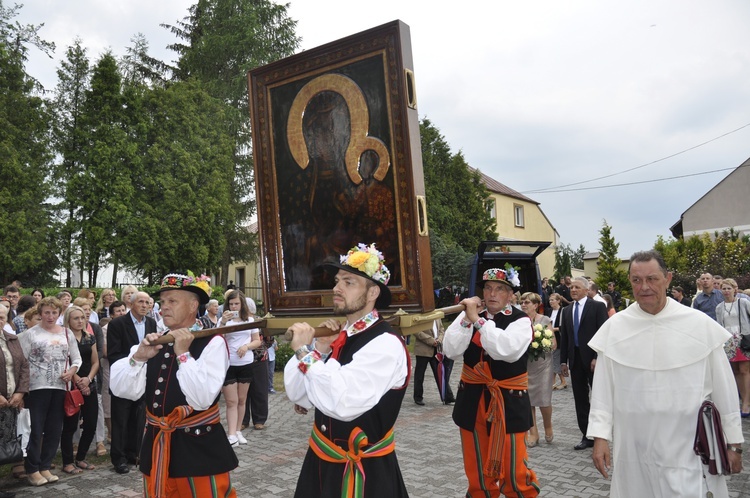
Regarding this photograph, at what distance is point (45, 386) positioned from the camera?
6.41 m

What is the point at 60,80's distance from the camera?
22422mm

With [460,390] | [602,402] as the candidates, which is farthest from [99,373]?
[602,402]

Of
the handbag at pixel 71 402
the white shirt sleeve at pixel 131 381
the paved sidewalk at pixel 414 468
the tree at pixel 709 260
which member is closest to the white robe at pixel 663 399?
the paved sidewalk at pixel 414 468

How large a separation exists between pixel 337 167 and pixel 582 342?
15.7 ft

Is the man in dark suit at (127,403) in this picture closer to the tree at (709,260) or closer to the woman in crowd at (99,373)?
the woman in crowd at (99,373)

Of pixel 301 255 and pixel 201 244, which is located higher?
pixel 201 244

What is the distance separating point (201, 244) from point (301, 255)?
20.0 m

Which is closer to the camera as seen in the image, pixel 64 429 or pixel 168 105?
pixel 64 429

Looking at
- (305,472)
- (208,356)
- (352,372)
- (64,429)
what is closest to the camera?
(352,372)

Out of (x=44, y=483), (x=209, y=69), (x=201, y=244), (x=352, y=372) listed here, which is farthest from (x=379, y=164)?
(x=209, y=69)

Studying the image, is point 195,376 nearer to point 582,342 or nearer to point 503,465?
point 503,465

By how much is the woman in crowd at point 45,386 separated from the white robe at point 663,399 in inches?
217

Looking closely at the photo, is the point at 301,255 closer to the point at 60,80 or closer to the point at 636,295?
the point at 636,295

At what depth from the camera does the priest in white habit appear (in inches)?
140
